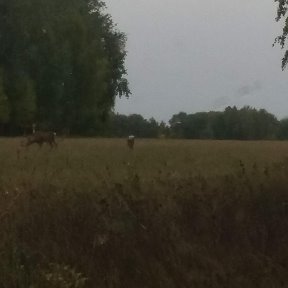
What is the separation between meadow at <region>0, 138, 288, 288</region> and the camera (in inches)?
Result: 393

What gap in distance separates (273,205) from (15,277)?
12.8 feet

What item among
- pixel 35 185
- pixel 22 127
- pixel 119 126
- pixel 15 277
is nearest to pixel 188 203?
pixel 35 185

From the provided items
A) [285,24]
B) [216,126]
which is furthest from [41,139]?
[216,126]

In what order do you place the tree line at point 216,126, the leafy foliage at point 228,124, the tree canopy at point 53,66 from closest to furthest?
the tree canopy at point 53,66, the tree line at point 216,126, the leafy foliage at point 228,124

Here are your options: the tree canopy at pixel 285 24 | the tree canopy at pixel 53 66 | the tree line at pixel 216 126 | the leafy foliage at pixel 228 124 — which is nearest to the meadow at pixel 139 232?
the tree canopy at pixel 285 24

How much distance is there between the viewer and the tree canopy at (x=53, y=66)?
61.4m

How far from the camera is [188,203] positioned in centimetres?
1133

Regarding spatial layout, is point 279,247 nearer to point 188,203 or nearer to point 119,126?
point 188,203

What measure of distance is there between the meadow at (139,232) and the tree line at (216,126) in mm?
54081

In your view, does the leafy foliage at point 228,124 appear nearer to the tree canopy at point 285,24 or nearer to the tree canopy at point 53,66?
the tree canopy at point 53,66

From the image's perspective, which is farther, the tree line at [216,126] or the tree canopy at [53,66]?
the tree line at [216,126]

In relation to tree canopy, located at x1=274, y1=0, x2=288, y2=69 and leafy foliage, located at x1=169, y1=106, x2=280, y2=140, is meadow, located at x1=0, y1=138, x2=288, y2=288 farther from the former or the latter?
leafy foliage, located at x1=169, y1=106, x2=280, y2=140

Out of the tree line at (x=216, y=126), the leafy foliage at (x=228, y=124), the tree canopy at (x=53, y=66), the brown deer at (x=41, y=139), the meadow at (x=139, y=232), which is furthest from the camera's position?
the leafy foliage at (x=228, y=124)

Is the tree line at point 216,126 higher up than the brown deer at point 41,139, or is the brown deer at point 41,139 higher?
the tree line at point 216,126
